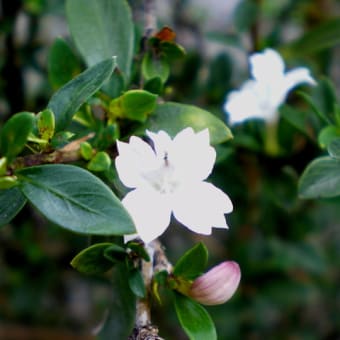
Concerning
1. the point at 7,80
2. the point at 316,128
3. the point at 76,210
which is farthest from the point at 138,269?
the point at 7,80

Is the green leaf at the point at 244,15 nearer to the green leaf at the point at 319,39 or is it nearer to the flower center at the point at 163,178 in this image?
the green leaf at the point at 319,39

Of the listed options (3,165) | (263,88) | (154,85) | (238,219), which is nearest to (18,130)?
(3,165)

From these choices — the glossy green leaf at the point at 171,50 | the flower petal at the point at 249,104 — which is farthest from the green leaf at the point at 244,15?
the glossy green leaf at the point at 171,50

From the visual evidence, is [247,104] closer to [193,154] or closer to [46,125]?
[193,154]

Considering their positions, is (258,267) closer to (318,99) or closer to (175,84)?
(175,84)

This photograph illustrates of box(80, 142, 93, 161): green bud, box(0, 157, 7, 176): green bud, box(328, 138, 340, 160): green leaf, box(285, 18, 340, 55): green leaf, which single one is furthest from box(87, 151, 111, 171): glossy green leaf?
box(285, 18, 340, 55): green leaf

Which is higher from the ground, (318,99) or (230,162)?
(318,99)

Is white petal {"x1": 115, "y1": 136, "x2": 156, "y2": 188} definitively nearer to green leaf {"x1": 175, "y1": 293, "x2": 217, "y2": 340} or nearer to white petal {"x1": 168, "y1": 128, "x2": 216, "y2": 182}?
white petal {"x1": 168, "y1": 128, "x2": 216, "y2": 182}
